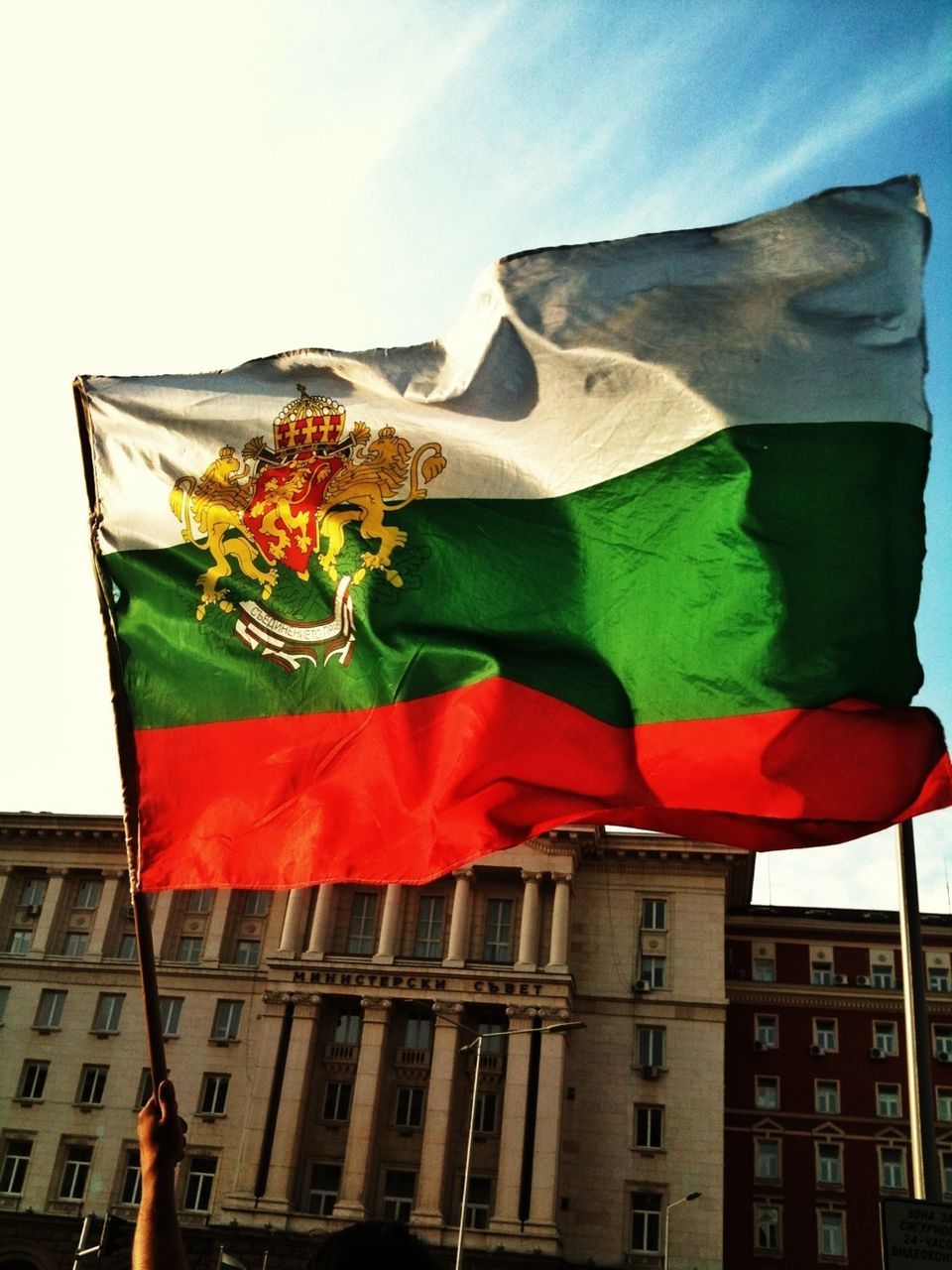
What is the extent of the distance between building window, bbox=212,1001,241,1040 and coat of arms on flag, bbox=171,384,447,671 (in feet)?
150

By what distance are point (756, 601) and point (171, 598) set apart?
3.66 m

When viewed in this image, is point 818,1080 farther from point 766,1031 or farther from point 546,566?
point 546,566

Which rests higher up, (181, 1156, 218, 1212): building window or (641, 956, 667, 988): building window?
(641, 956, 667, 988): building window

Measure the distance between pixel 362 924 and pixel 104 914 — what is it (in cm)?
1146

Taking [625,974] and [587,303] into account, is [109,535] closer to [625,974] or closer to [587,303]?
[587,303]

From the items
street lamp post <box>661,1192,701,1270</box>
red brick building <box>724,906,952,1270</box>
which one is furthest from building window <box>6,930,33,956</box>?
red brick building <box>724,906,952,1270</box>

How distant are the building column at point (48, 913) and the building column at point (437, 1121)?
58.6 ft

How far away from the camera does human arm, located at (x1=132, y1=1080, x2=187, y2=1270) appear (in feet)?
10.6

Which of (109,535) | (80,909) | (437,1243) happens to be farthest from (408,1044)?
Result: (109,535)

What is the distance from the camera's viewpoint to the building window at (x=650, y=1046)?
48.2m

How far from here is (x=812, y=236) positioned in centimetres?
711

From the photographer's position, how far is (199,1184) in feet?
157

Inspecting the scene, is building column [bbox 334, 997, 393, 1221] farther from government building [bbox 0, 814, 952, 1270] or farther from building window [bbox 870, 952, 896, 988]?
building window [bbox 870, 952, 896, 988]

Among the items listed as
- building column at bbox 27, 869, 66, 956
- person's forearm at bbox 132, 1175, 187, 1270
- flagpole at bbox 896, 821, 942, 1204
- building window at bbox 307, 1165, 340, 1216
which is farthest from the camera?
building column at bbox 27, 869, 66, 956
